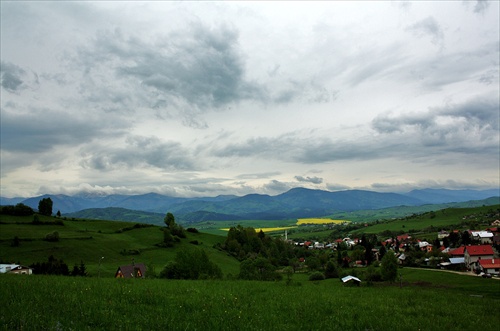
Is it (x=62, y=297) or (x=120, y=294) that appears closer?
(x=62, y=297)

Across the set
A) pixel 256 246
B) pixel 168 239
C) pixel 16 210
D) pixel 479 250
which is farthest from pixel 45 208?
pixel 479 250

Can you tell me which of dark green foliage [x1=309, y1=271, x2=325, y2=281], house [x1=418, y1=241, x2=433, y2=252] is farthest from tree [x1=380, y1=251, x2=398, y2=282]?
house [x1=418, y1=241, x2=433, y2=252]

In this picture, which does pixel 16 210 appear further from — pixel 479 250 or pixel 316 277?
pixel 479 250

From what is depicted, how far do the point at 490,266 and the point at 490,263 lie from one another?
2562 mm

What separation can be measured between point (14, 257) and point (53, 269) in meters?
40.6

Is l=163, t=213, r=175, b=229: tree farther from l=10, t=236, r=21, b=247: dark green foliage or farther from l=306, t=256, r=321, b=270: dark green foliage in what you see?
l=306, t=256, r=321, b=270: dark green foliage

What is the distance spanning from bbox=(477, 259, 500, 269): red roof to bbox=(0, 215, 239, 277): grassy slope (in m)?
70.3

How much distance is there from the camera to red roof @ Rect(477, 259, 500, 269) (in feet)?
300

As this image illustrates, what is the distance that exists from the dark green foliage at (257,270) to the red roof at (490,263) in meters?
59.8

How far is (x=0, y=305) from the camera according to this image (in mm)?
10242

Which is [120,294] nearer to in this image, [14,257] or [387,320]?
[387,320]

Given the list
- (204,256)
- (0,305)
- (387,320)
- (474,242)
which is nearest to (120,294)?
(0,305)

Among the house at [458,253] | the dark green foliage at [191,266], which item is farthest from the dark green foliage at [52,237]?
the house at [458,253]

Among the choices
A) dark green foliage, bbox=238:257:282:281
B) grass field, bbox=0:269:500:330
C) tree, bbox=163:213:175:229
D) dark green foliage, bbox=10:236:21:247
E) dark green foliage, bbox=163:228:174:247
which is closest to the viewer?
grass field, bbox=0:269:500:330
